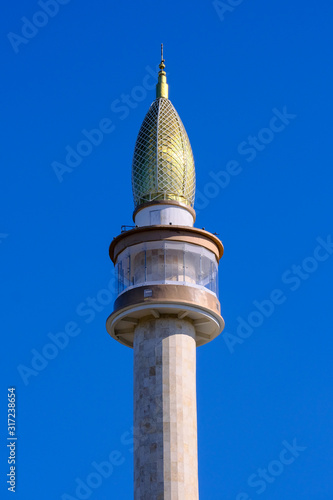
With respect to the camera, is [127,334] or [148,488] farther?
[127,334]

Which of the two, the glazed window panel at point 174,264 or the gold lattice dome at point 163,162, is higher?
the gold lattice dome at point 163,162

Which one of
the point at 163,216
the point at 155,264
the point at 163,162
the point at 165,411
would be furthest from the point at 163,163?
the point at 165,411

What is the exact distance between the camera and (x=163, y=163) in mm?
58656

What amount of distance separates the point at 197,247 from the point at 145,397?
8.09 meters

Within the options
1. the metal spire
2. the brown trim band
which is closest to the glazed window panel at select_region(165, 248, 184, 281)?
the brown trim band

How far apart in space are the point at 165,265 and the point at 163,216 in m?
3.08

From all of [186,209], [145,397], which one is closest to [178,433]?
[145,397]

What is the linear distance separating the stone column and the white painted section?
17.7 ft

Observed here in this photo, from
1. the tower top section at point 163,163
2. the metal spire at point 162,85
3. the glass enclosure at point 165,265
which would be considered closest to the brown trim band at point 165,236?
the glass enclosure at point 165,265

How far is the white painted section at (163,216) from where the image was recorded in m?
57.7

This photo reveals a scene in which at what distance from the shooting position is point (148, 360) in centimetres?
5369

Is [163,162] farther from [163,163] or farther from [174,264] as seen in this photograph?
[174,264]

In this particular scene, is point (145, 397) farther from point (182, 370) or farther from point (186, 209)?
point (186, 209)

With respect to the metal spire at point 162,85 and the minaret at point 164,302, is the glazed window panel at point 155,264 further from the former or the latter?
the metal spire at point 162,85
